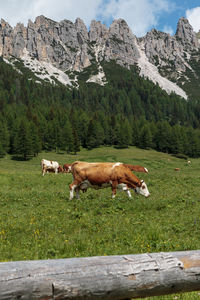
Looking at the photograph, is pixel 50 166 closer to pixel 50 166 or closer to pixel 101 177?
pixel 50 166

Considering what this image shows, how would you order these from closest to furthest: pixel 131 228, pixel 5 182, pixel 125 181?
pixel 131 228, pixel 125 181, pixel 5 182

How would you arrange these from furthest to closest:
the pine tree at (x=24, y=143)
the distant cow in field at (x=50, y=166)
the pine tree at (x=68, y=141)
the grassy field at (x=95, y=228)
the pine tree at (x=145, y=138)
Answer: the pine tree at (x=145, y=138) → the pine tree at (x=68, y=141) → the pine tree at (x=24, y=143) → the distant cow in field at (x=50, y=166) → the grassy field at (x=95, y=228)

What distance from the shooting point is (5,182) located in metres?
26.2

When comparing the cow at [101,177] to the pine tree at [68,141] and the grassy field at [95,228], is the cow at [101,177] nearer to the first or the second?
the grassy field at [95,228]

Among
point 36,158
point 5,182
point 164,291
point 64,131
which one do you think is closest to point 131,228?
point 164,291

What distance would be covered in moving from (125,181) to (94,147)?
331 ft

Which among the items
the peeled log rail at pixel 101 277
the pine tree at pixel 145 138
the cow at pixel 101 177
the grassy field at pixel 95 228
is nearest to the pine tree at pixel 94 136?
the pine tree at pixel 145 138

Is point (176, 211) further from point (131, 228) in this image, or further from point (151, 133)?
point (151, 133)

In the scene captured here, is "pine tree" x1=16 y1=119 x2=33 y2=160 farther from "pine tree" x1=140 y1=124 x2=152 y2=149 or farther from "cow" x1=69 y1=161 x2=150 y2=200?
"cow" x1=69 y1=161 x2=150 y2=200

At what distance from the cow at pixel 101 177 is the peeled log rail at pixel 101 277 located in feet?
44.9

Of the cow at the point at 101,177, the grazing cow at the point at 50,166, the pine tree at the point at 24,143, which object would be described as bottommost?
the grazing cow at the point at 50,166

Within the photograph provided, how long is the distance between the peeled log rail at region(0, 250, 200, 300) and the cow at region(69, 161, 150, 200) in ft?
44.9

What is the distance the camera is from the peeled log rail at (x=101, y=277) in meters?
2.98

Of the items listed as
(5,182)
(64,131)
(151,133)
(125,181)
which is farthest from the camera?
(151,133)
